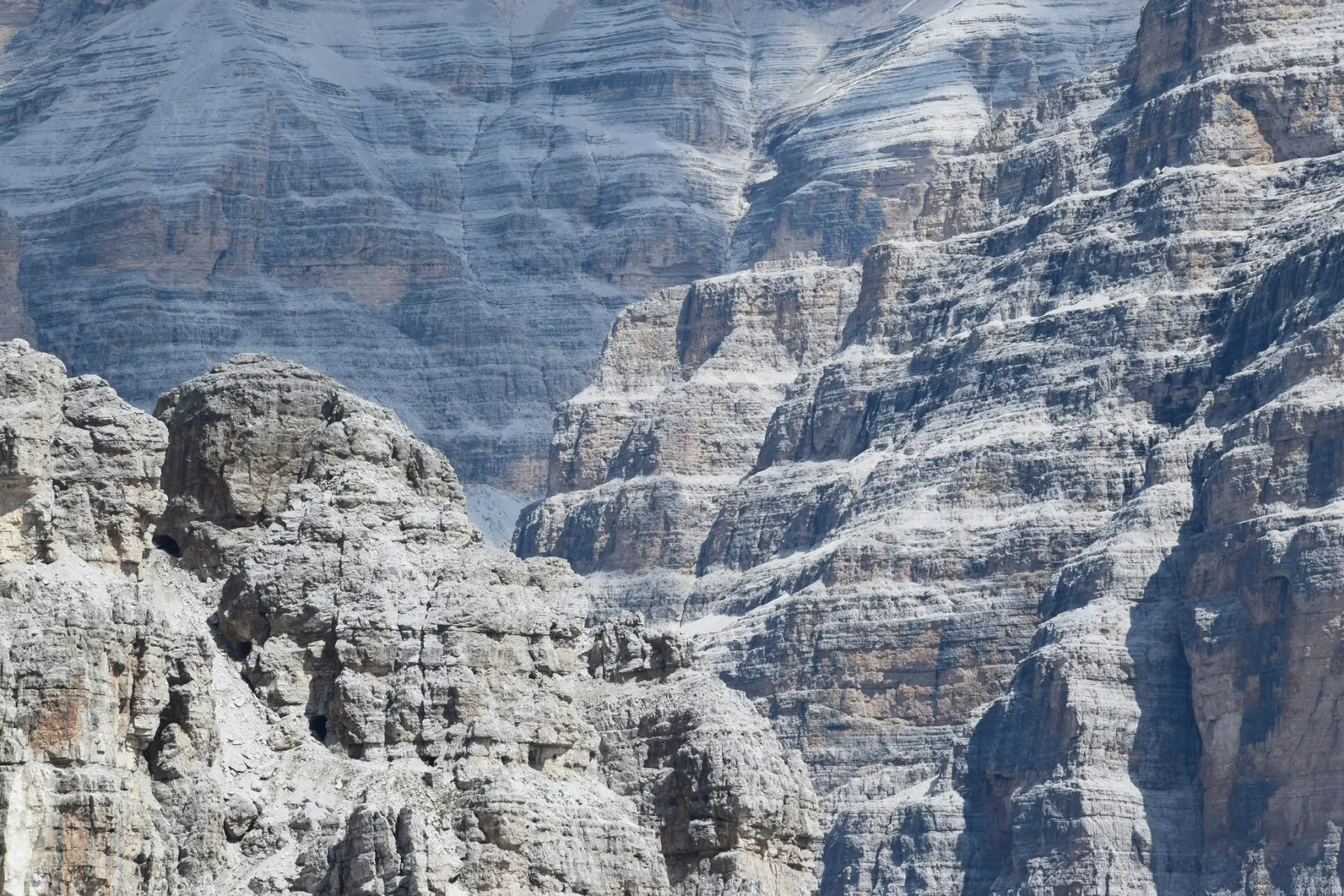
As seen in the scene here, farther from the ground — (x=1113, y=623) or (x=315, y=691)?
(x=1113, y=623)

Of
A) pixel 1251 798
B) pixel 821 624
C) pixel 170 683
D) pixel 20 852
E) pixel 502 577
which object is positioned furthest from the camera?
pixel 821 624

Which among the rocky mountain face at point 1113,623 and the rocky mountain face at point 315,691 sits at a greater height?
the rocky mountain face at point 1113,623

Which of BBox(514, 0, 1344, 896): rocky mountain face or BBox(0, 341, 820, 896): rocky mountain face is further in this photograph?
BBox(514, 0, 1344, 896): rocky mountain face

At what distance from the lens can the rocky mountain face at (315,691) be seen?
152 ft

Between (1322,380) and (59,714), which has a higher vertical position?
(1322,380)

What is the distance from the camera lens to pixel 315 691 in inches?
2035

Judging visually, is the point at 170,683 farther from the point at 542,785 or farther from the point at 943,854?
the point at 943,854

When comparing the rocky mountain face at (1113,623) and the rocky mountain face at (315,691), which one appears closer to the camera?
the rocky mountain face at (315,691)

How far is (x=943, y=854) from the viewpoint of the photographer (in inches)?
6983

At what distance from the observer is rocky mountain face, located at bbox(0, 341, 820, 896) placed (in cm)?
4638

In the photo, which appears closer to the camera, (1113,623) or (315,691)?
(315,691)

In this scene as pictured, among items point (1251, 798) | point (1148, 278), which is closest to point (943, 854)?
point (1251, 798)

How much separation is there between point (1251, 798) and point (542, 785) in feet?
402

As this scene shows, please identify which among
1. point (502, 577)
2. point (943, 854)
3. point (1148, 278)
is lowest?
point (502, 577)
